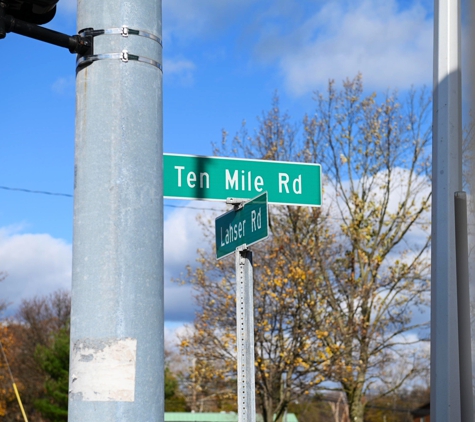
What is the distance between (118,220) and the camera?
2777mm

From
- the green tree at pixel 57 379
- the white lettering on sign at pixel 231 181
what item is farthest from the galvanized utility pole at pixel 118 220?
the green tree at pixel 57 379

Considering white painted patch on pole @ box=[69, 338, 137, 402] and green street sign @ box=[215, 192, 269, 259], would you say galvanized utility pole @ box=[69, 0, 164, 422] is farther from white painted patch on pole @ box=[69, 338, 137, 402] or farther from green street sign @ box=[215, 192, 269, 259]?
green street sign @ box=[215, 192, 269, 259]

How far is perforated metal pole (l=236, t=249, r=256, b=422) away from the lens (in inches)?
179

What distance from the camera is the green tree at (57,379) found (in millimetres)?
47656

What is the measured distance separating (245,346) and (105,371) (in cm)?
206

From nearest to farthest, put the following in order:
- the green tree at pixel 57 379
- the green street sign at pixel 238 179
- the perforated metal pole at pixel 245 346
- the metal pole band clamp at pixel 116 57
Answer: the metal pole band clamp at pixel 116 57 → the perforated metal pole at pixel 245 346 → the green street sign at pixel 238 179 → the green tree at pixel 57 379

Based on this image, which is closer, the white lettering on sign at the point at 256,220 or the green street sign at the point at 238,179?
the white lettering on sign at the point at 256,220

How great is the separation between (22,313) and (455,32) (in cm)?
6746

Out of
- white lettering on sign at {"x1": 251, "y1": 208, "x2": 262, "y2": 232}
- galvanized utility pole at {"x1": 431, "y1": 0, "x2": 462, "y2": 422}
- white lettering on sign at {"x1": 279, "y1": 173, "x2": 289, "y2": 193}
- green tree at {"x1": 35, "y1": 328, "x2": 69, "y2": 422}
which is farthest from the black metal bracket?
green tree at {"x1": 35, "y1": 328, "x2": 69, "y2": 422}

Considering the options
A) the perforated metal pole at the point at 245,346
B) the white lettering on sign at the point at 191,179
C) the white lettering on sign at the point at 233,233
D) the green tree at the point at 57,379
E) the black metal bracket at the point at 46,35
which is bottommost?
the green tree at the point at 57,379

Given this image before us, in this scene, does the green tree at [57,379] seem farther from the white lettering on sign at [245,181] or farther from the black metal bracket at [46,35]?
the black metal bracket at [46,35]

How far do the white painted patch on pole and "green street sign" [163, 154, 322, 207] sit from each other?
2305mm

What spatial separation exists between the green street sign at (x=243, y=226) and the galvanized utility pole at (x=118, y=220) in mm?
1882

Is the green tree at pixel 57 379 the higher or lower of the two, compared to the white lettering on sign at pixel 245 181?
lower
